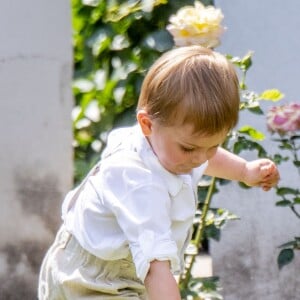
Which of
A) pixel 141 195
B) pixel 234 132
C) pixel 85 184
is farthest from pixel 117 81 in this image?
pixel 141 195

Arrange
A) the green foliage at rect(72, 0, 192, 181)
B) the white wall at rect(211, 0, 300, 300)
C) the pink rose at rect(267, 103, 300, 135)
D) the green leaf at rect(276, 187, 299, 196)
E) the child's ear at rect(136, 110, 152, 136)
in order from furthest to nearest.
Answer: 1. the green foliage at rect(72, 0, 192, 181)
2. the white wall at rect(211, 0, 300, 300)
3. the green leaf at rect(276, 187, 299, 196)
4. the pink rose at rect(267, 103, 300, 135)
5. the child's ear at rect(136, 110, 152, 136)

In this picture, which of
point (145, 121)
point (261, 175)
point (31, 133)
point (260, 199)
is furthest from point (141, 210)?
point (260, 199)

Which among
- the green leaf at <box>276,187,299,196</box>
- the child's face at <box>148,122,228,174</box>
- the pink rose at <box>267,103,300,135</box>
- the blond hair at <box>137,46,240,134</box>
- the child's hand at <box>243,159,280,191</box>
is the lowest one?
the green leaf at <box>276,187,299,196</box>

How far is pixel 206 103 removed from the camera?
308 centimetres

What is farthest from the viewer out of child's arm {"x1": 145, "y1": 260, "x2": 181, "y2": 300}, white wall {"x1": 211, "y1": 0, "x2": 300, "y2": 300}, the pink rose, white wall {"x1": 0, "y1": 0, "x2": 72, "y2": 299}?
white wall {"x1": 211, "y1": 0, "x2": 300, "y2": 300}

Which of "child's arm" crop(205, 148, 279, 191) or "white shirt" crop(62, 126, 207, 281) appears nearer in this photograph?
"white shirt" crop(62, 126, 207, 281)

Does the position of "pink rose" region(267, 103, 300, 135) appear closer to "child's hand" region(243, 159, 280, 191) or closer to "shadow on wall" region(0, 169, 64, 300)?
"child's hand" region(243, 159, 280, 191)

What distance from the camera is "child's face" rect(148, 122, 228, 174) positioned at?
10.2 feet

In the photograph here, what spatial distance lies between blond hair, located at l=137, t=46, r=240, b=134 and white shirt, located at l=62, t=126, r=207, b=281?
16 cm

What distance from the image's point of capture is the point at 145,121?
3.21 meters

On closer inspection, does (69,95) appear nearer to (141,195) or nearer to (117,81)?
(117,81)

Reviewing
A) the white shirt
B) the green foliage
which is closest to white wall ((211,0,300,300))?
the green foliage

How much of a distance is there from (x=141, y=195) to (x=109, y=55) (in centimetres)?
232

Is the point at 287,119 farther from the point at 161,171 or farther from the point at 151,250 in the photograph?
the point at 151,250
